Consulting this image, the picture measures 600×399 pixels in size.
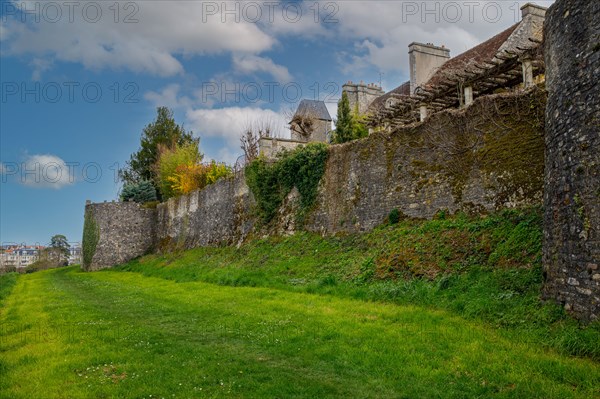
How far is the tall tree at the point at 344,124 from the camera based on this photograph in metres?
29.7

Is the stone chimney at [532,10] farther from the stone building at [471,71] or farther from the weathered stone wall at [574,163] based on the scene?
the weathered stone wall at [574,163]

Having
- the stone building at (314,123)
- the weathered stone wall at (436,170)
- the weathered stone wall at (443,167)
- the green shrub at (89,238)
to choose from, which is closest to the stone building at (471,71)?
the weathered stone wall at (443,167)

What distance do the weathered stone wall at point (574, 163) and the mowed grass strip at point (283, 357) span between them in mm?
1336

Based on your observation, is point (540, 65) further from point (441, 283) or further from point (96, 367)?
point (96, 367)

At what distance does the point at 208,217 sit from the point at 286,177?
922 centimetres

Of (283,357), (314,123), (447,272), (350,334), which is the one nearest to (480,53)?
(314,123)

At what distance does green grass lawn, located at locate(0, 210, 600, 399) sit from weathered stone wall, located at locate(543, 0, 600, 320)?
1.78ft

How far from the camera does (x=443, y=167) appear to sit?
47.0 ft

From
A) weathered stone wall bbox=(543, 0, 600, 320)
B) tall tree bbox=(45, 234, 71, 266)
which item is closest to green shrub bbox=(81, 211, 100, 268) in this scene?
tall tree bbox=(45, 234, 71, 266)

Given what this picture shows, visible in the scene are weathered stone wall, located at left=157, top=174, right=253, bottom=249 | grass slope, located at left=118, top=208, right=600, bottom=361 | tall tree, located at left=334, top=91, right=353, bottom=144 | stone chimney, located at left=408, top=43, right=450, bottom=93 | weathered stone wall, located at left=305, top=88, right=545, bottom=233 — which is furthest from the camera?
stone chimney, located at left=408, top=43, right=450, bottom=93

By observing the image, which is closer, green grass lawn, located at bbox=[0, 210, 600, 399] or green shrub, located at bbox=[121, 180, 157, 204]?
green grass lawn, located at bbox=[0, 210, 600, 399]

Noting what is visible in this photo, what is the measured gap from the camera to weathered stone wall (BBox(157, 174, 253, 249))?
25.5 m

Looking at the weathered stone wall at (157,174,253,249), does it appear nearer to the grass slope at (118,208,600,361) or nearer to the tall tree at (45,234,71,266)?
the grass slope at (118,208,600,361)

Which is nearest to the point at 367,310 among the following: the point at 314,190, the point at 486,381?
the point at 486,381
